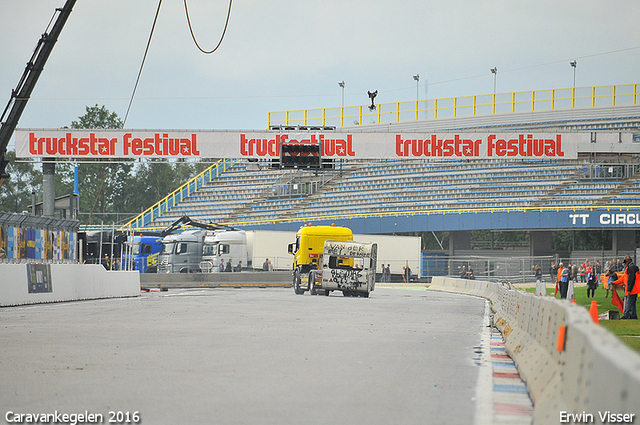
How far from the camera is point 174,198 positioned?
63656 millimetres

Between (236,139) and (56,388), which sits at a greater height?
(236,139)

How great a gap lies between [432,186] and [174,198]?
833 inches

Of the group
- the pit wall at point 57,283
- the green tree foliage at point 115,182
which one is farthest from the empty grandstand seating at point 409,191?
the green tree foliage at point 115,182

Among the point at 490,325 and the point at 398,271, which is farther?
the point at 398,271

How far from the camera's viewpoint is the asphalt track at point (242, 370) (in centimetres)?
625

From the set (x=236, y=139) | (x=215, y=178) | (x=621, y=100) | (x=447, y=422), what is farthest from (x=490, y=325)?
(x=215, y=178)

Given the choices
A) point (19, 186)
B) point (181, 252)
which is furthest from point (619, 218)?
point (19, 186)

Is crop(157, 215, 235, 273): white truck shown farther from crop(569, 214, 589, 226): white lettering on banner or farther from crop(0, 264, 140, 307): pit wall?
crop(569, 214, 589, 226): white lettering on banner

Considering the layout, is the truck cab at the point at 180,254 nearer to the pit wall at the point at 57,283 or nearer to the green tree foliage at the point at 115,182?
the pit wall at the point at 57,283

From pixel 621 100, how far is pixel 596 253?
490 inches

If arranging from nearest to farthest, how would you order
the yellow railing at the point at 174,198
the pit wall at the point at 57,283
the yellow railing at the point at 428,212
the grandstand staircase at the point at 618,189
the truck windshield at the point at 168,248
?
the pit wall at the point at 57,283
the truck windshield at the point at 168,248
the yellow railing at the point at 428,212
the grandstand staircase at the point at 618,189
the yellow railing at the point at 174,198

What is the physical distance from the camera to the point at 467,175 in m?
55.4

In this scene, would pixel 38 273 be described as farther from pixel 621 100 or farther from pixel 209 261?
pixel 621 100

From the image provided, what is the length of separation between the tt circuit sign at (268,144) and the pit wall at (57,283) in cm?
1053
